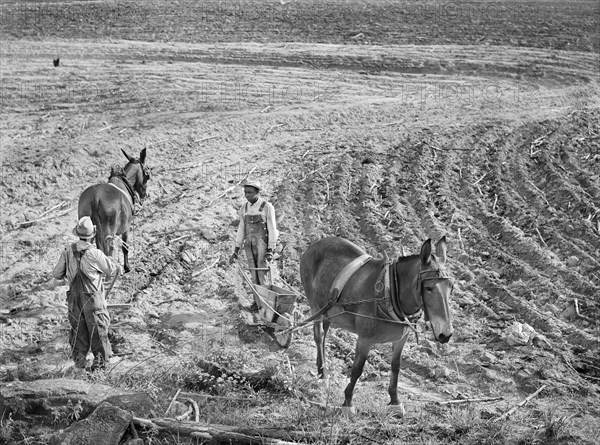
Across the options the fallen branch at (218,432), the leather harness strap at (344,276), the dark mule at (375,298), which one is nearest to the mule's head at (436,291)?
the dark mule at (375,298)

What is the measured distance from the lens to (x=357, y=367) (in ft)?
27.8

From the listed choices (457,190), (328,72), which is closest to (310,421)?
(457,190)

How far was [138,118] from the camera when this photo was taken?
2022cm

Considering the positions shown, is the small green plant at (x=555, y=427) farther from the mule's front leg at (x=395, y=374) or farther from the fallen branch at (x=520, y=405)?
the mule's front leg at (x=395, y=374)

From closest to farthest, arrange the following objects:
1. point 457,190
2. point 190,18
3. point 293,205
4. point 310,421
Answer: point 310,421 → point 293,205 → point 457,190 → point 190,18

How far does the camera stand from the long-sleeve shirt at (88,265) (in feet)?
30.2

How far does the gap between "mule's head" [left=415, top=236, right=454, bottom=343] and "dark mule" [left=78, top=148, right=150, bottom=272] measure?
226 inches

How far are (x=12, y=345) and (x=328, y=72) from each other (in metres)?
17.1

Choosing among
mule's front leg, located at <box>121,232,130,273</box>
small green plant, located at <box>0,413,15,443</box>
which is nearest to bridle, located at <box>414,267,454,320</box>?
small green plant, located at <box>0,413,15,443</box>

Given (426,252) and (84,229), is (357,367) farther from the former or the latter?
(84,229)

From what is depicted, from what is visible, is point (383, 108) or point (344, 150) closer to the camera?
point (344, 150)

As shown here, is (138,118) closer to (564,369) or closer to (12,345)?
(12,345)

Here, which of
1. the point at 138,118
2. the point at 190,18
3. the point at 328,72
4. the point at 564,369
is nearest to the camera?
the point at 564,369

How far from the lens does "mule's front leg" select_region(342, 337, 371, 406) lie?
330 inches
